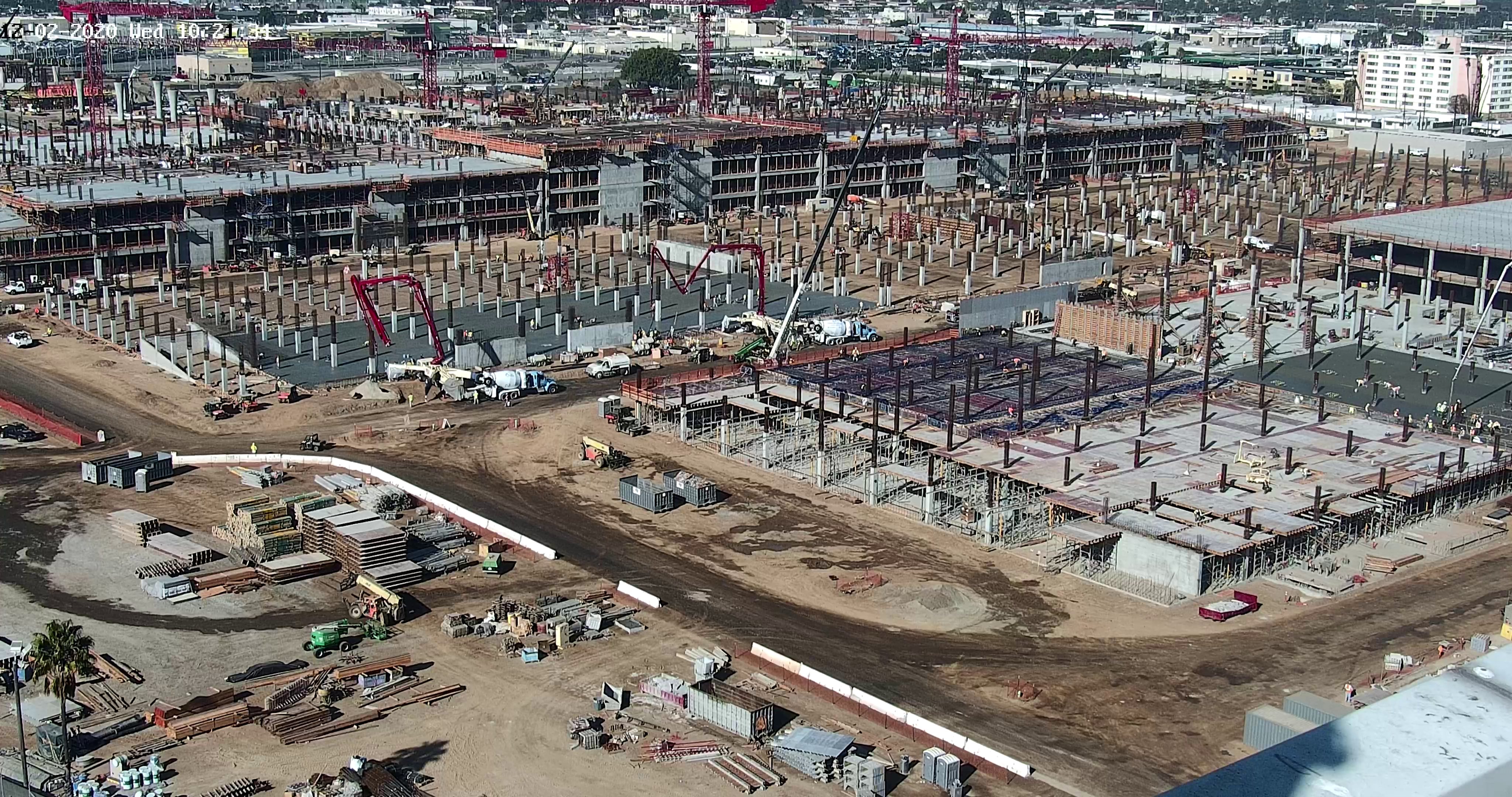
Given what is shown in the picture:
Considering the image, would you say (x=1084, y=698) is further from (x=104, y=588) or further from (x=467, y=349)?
(x=467, y=349)

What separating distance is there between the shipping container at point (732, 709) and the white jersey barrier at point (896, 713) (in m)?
1.27

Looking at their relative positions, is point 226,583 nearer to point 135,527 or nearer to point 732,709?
point 135,527

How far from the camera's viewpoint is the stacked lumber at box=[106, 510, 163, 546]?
125 feet

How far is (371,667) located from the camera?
101 ft

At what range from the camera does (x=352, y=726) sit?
28.8 metres

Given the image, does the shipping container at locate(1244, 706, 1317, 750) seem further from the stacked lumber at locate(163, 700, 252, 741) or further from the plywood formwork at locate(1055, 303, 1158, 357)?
the plywood formwork at locate(1055, 303, 1158, 357)

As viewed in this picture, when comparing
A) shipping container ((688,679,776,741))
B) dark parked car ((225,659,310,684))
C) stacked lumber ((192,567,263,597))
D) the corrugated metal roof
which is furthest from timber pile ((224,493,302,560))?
the corrugated metal roof

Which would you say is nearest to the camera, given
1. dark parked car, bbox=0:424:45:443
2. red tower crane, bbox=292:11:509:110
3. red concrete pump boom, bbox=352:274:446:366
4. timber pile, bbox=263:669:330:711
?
timber pile, bbox=263:669:330:711

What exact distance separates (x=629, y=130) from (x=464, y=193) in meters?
15.4

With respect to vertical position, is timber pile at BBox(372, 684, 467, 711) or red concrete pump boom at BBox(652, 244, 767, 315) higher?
red concrete pump boom at BBox(652, 244, 767, 315)

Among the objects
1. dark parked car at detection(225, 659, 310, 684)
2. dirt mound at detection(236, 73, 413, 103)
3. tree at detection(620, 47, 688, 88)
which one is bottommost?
dark parked car at detection(225, 659, 310, 684)

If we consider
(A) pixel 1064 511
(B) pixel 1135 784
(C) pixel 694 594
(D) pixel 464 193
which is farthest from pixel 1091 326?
(D) pixel 464 193

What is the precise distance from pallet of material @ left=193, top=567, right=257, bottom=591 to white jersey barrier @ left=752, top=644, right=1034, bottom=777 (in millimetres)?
11563

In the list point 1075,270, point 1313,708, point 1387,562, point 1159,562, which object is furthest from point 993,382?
point 1313,708
